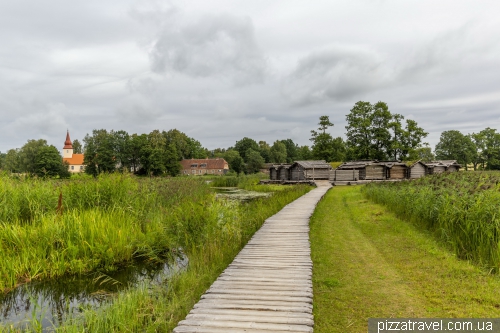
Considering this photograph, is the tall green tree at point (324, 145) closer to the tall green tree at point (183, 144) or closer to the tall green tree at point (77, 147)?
the tall green tree at point (183, 144)

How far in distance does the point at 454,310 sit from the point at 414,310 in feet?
2.14

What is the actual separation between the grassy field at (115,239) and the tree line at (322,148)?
37787 mm

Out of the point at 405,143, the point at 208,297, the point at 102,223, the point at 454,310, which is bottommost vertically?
the point at 454,310

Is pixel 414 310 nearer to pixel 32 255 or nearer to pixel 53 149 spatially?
pixel 32 255

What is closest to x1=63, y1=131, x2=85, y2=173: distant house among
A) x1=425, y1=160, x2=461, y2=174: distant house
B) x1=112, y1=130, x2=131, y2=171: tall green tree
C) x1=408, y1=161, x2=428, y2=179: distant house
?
x1=112, y1=130, x2=131, y2=171: tall green tree

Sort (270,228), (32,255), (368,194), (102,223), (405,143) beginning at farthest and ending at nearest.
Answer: (405,143) → (368,194) → (270,228) → (102,223) → (32,255)

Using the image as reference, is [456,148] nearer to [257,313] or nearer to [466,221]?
[466,221]

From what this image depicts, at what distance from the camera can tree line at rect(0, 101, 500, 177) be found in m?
53.6

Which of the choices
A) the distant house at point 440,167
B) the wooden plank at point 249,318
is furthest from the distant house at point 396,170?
the wooden plank at point 249,318

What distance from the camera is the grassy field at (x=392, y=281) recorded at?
5.36 m

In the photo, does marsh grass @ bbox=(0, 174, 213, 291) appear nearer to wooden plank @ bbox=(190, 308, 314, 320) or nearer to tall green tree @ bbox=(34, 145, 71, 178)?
wooden plank @ bbox=(190, 308, 314, 320)

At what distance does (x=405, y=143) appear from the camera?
5341 cm

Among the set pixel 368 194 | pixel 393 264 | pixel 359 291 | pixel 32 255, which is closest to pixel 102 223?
pixel 32 255

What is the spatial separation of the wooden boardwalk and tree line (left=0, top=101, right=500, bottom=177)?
1690 inches
